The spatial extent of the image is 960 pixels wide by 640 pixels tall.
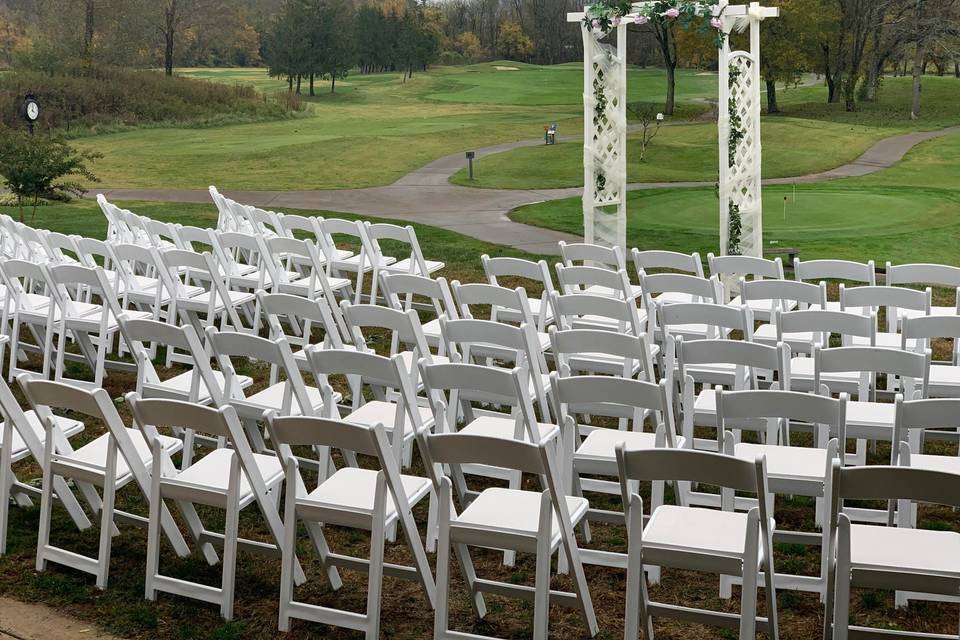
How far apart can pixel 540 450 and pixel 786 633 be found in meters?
1.38

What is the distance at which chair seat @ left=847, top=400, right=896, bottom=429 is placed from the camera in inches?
206

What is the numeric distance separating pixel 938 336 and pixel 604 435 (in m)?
2.11

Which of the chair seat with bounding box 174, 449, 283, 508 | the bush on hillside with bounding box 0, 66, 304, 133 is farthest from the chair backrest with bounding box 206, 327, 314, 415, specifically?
Answer: the bush on hillside with bounding box 0, 66, 304, 133

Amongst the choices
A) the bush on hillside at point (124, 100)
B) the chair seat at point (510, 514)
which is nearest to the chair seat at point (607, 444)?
the chair seat at point (510, 514)

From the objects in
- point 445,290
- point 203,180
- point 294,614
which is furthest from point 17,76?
point 294,614

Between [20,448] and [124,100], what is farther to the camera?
[124,100]

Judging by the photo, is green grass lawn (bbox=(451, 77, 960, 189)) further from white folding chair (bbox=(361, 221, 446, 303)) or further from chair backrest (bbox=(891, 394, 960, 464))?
chair backrest (bbox=(891, 394, 960, 464))

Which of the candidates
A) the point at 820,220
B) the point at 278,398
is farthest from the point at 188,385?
the point at 820,220

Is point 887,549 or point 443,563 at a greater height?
point 887,549

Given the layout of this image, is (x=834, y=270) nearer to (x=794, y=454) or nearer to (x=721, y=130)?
(x=794, y=454)

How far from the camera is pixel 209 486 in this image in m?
4.62

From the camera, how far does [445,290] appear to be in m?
7.11

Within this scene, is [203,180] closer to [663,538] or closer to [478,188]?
[478,188]

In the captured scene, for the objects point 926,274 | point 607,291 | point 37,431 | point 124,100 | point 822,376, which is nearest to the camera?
point 37,431
